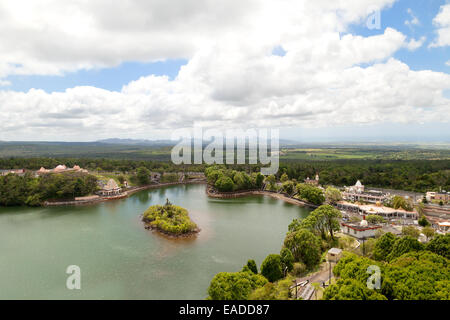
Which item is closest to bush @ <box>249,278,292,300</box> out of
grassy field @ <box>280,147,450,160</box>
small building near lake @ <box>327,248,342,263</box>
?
small building near lake @ <box>327,248,342,263</box>

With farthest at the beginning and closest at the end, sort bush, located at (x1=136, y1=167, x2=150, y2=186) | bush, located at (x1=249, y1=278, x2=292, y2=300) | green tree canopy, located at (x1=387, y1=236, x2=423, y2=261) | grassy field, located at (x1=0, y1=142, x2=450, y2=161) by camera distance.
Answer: grassy field, located at (x1=0, y1=142, x2=450, y2=161), bush, located at (x1=136, y1=167, x2=150, y2=186), green tree canopy, located at (x1=387, y1=236, x2=423, y2=261), bush, located at (x1=249, y1=278, x2=292, y2=300)

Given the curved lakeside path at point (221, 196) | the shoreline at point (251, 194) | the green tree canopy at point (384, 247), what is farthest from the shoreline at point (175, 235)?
the shoreline at point (251, 194)

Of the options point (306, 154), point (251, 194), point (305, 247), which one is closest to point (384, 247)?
point (305, 247)

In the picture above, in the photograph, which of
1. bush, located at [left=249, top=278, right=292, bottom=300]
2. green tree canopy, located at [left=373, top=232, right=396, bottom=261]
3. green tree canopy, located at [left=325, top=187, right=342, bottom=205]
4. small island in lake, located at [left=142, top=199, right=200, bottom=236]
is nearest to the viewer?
bush, located at [left=249, top=278, right=292, bottom=300]

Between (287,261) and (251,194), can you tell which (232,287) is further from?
→ (251,194)

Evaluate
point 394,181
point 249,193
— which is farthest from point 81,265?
point 394,181

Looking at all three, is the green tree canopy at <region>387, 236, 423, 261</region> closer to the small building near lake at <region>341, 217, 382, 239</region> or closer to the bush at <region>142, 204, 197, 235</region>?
the small building near lake at <region>341, 217, 382, 239</region>
